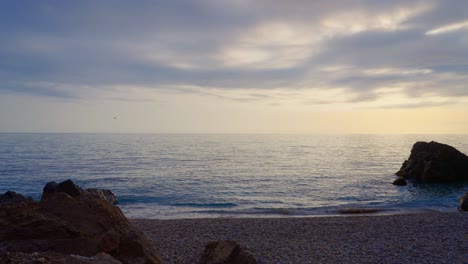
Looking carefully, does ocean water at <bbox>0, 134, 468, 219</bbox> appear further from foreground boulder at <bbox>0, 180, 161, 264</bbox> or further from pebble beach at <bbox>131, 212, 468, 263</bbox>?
foreground boulder at <bbox>0, 180, 161, 264</bbox>

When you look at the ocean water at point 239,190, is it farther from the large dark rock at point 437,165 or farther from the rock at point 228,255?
the rock at point 228,255

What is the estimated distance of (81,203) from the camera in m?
9.65

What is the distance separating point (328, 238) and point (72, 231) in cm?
1228

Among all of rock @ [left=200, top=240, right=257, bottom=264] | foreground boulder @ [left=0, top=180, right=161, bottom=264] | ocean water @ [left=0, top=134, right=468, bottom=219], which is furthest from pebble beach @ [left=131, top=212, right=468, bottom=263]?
ocean water @ [left=0, top=134, right=468, bottom=219]

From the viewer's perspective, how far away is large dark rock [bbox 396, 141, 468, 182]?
44594 millimetres

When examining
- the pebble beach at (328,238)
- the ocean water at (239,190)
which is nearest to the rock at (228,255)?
the pebble beach at (328,238)

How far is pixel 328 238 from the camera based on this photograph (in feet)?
55.8

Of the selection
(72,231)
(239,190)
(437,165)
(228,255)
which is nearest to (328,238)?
(228,255)

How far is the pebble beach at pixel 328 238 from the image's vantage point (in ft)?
45.0

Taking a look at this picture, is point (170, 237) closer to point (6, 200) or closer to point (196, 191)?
point (6, 200)

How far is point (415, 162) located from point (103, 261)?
50.0m

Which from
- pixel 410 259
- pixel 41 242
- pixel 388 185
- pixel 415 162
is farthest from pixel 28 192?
pixel 415 162

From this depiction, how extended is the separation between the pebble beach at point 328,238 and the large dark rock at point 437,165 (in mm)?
24627

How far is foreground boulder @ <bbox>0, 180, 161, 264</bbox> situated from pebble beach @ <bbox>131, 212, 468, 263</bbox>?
14.6 feet
